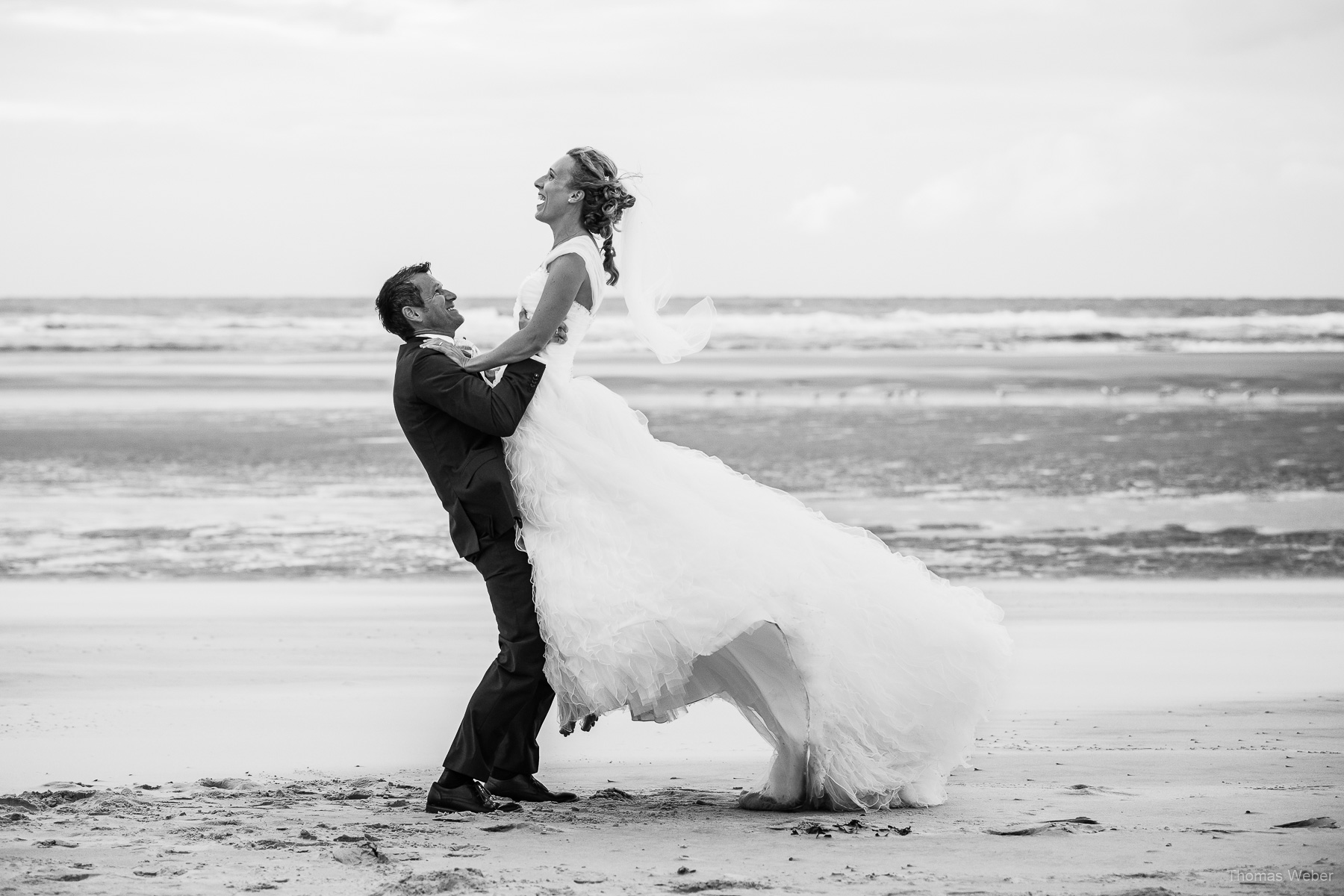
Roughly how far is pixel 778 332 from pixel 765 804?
44679 millimetres

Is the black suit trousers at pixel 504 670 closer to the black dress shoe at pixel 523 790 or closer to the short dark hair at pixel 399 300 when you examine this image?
the black dress shoe at pixel 523 790

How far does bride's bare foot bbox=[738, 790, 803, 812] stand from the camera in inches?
177

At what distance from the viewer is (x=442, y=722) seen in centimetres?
581

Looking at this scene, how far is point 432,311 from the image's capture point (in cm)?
454

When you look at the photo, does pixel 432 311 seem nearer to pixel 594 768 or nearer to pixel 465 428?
pixel 465 428

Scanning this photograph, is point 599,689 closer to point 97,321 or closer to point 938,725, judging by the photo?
point 938,725

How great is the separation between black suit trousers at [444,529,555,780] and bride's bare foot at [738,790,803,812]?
74cm

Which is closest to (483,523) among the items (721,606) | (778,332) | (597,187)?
(721,606)

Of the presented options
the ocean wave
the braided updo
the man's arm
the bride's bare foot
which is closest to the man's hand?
the man's arm

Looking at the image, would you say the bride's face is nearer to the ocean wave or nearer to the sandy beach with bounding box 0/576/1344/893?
the sandy beach with bounding box 0/576/1344/893

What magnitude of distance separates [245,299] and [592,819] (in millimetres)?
79886

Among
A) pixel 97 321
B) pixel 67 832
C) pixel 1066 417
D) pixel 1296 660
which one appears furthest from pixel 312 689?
pixel 97 321

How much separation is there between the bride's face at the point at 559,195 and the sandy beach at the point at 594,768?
197 cm

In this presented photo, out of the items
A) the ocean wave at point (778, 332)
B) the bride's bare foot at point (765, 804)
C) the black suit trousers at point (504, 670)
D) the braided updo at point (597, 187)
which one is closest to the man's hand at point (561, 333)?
the braided updo at point (597, 187)
